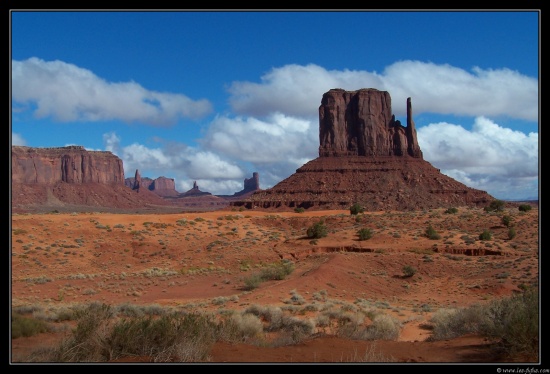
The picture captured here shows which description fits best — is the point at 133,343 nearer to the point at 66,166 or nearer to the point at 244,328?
the point at 244,328

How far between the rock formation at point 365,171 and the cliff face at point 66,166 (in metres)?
96.1

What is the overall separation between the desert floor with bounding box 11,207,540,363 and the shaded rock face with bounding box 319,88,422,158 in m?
62.4

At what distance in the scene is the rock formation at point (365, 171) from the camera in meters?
89.9

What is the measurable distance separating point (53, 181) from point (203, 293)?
160 metres

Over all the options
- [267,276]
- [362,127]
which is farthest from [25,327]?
[362,127]

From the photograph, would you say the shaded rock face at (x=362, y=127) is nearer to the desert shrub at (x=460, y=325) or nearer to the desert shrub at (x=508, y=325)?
the desert shrub at (x=460, y=325)

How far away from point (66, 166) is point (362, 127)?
113m

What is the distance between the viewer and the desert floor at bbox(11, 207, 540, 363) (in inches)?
423

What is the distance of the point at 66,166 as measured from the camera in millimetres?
173500

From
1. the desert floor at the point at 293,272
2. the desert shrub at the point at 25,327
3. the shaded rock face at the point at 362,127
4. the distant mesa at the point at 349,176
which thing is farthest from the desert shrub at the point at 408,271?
the shaded rock face at the point at 362,127

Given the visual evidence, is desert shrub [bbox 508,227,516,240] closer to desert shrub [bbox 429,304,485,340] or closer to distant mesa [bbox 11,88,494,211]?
desert shrub [bbox 429,304,485,340]

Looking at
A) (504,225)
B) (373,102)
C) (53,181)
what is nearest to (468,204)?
(373,102)

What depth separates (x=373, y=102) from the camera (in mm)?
118938
